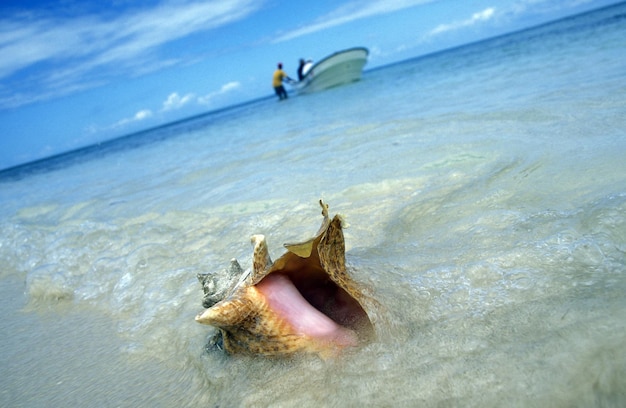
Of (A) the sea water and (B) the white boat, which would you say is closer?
(A) the sea water

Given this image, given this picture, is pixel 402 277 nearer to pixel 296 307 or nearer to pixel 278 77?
pixel 296 307

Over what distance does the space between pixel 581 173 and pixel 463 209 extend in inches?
27.7

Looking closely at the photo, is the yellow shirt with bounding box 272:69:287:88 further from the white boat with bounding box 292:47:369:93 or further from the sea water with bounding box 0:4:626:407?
the sea water with bounding box 0:4:626:407

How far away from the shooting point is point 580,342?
119cm

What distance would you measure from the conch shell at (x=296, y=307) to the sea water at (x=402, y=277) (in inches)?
2.6

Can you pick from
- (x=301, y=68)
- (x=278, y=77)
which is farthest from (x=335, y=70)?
(x=278, y=77)

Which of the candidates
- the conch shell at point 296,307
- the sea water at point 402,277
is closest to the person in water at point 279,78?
the sea water at point 402,277

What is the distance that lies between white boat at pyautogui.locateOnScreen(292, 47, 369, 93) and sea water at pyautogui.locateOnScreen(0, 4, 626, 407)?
18.5 m

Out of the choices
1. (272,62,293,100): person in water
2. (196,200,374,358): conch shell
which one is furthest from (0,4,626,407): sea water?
(272,62,293,100): person in water

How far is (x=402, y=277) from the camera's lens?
6.13 feet

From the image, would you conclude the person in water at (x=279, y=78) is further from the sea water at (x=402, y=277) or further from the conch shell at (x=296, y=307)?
the conch shell at (x=296, y=307)

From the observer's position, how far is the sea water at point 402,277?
1.25 m

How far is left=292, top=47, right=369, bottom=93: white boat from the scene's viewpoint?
22328 mm

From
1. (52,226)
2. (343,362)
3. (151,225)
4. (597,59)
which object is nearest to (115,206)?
(52,226)
